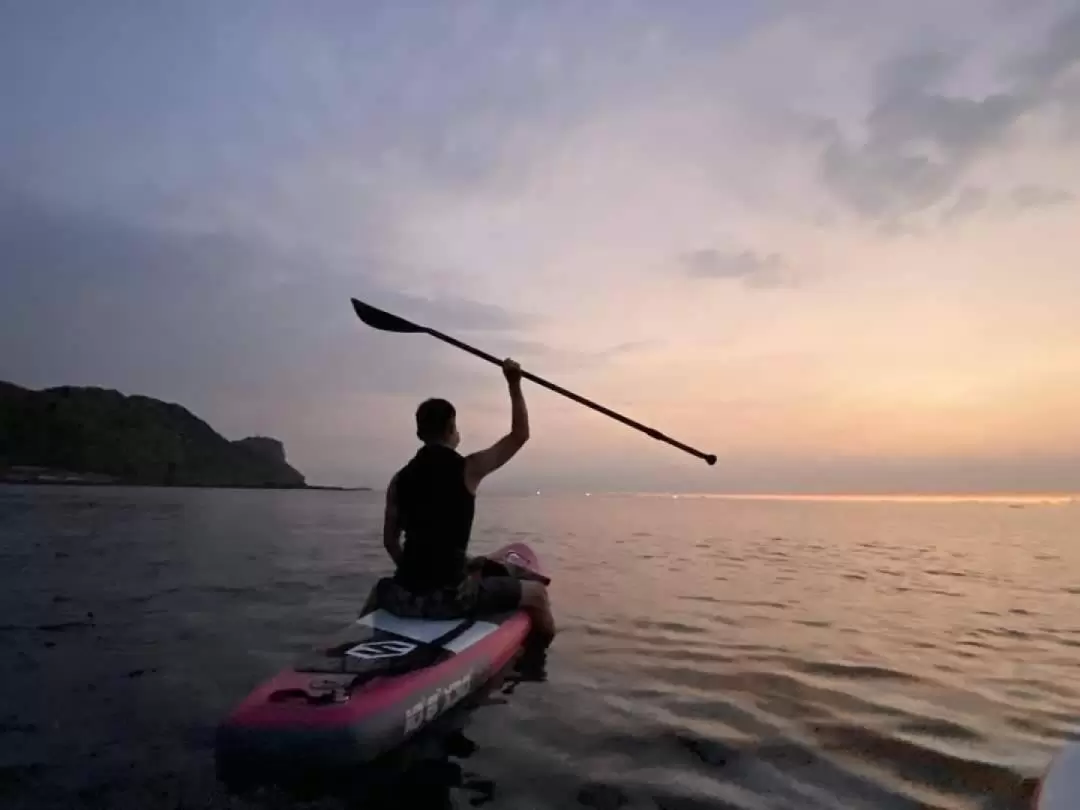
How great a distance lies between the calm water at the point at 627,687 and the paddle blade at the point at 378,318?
3.89m

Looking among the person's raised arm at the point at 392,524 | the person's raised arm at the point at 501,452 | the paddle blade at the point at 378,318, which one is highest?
the paddle blade at the point at 378,318

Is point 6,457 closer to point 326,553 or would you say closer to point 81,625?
point 326,553

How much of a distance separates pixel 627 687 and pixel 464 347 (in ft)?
14.3

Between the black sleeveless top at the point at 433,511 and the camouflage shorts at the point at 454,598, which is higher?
the black sleeveless top at the point at 433,511

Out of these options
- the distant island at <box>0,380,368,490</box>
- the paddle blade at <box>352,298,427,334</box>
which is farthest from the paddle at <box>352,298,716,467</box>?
the distant island at <box>0,380,368,490</box>

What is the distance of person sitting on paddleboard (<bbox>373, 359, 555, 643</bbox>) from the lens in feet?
22.0

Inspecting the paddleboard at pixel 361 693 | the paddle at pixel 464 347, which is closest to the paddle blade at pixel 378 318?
the paddle at pixel 464 347

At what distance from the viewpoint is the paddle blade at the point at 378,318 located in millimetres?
9586

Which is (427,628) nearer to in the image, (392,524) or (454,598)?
(454,598)

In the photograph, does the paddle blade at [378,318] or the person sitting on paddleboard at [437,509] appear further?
the paddle blade at [378,318]

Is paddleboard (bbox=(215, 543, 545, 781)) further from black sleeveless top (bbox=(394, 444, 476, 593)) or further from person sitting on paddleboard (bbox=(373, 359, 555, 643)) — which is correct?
black sleeveless top (bbox=(394, 444, 476, 593))

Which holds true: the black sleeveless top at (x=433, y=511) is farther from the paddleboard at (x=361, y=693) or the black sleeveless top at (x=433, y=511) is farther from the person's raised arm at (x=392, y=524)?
the paddleboard at (x=361, y=693)

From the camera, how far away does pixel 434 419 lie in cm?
671

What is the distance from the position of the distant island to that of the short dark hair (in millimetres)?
112750
